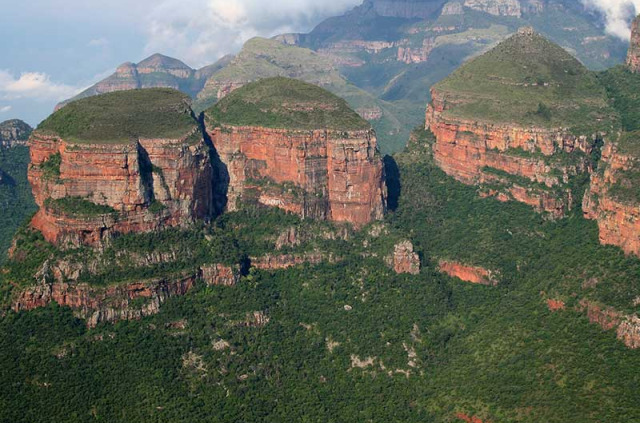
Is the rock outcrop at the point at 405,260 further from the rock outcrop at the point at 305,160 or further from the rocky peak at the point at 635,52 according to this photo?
the rocky peak at the point at 635,52

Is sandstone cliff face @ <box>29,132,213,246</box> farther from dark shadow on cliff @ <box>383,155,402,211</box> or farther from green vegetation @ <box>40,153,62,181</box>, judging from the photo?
dark shadow on cliff @ <box>383,155,402,211</box>

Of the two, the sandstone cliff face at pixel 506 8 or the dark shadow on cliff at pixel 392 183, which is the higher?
the sandstone cliff face at pixel 506 8

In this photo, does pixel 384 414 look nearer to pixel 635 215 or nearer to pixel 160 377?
pixel 160 377

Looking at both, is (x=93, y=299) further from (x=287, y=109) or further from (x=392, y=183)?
(x=392, y=183)

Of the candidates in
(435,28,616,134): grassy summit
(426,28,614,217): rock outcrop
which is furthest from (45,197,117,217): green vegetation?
(435,28,616,134): grassy summit

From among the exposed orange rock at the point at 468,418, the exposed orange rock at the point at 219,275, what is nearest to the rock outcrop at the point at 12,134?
the exposed orange rock at the point at 219,275

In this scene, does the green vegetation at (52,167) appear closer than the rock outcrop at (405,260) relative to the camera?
Yes
